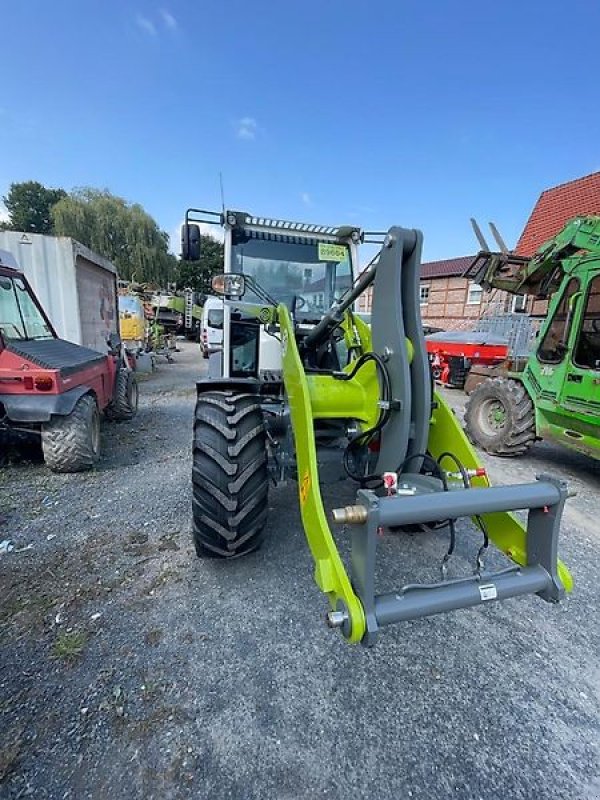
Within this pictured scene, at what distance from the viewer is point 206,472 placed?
7.46 ft

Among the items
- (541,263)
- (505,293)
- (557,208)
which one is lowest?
(541,263)

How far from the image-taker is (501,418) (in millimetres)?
5348

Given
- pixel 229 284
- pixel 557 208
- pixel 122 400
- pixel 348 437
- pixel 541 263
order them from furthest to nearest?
pixel 557 208 < pixel 122 400 < pixel 541 263 < pixel 229 284 < pixel 348 437

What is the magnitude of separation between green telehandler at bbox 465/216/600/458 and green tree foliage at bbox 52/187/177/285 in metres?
25.3

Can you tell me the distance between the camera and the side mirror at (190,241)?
128 inches

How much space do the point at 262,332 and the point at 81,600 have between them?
2.43 metres

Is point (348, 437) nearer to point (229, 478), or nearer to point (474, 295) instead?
point (229, 478)

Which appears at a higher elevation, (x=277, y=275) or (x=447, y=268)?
(x=447, y=268)

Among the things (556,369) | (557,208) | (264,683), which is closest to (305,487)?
(264,683)

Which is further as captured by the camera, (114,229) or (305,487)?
(114,229)

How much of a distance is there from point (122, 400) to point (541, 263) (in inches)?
241

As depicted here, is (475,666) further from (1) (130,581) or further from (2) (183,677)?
(1) (130,581)

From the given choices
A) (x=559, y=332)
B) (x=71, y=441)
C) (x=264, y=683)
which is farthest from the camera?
(x=559, y=332)

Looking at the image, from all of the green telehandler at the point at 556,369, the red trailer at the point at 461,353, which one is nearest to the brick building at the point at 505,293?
the red trailer at the point at 461,353
